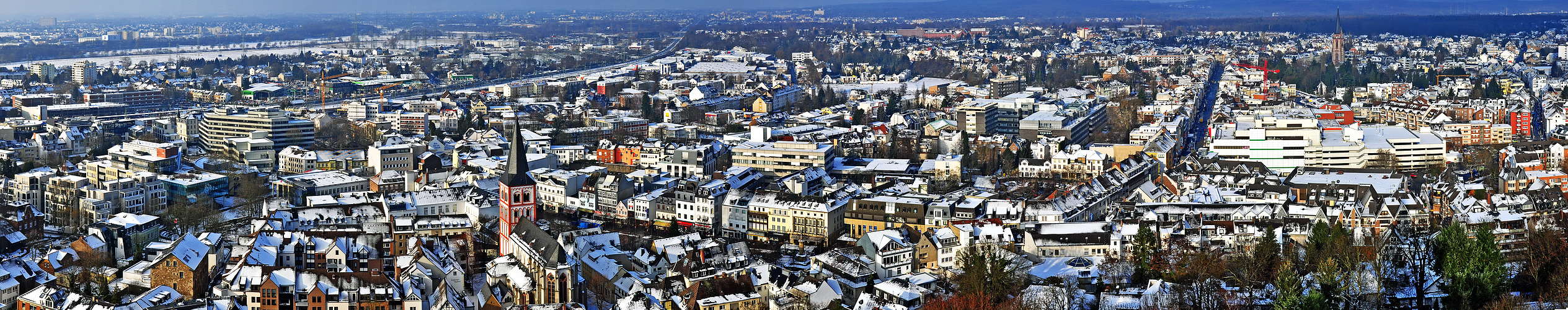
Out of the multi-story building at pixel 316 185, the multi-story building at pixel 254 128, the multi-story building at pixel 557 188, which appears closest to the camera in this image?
the multi-story building at pixel 557 188

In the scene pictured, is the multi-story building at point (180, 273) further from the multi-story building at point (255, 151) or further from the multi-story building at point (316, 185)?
the multi-story building at point (255, 151)

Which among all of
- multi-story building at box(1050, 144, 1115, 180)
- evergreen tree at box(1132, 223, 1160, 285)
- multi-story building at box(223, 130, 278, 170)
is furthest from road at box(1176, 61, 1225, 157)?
multi-story building at box(223, 130, 278, 170)

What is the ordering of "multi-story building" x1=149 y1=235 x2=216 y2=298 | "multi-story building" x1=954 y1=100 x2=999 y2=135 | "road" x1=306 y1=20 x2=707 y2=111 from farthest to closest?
1. "road" x1=306 y1=20 x2=707 y2=111
2. "multi-story building" x1=954 y1=100 x2=999 y2=135
3. "multi-story building" x1=149 y1=235 x2=216 y2=298

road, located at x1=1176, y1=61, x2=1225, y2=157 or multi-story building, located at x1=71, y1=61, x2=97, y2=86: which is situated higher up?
multi-story building, located at x1=71, y1=61, x2=97, y2=86

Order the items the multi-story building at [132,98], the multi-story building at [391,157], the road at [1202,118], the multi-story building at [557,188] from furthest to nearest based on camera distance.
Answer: the multi-story building at [132,98] < the road at [1202,118] < the multi-story building at [391,157] < the multi-story building at [557,188]

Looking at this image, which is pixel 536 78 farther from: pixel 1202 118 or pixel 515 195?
pixel 515 195

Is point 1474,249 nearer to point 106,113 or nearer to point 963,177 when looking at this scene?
point 963,177

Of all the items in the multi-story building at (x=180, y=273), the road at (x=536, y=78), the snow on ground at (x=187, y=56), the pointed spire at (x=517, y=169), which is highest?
the pointed spire at (x=517, y=169)

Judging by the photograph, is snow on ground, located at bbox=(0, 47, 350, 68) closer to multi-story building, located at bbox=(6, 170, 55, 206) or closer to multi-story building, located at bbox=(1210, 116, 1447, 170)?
multi-story building, located at bbox=(6, 170, 55, 206)

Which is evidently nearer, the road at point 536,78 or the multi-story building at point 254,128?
the multi-story building at point 254,128

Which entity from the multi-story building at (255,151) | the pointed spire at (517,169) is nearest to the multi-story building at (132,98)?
the multi-story building at (255,151)
